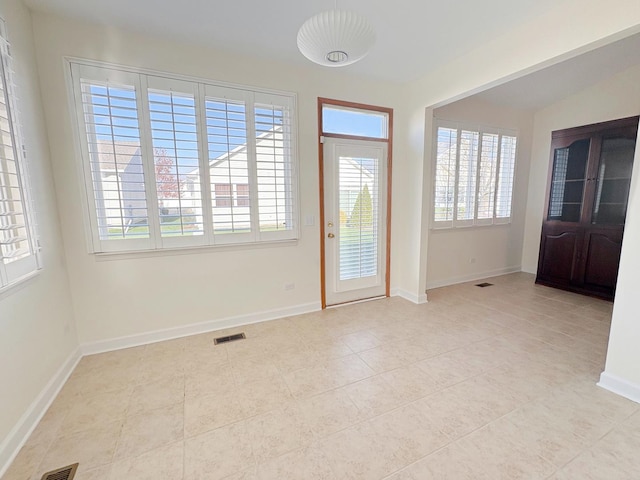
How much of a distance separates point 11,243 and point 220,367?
1595 millimetres

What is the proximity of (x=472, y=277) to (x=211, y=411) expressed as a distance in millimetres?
4448

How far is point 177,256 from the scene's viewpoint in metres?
2.78

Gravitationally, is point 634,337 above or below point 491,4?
below

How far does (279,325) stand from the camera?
10.3 ft

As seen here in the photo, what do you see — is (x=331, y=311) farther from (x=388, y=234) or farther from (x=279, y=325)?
(x=388, y=234)

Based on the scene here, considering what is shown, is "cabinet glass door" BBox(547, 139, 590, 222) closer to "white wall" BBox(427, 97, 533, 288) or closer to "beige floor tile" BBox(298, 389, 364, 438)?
"white wall" BBox(427, 97, 533, 288)

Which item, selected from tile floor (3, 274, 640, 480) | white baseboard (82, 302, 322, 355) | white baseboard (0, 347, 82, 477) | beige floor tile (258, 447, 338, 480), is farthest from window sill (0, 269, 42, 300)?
beige floor tile (258, 447, 338, 480)

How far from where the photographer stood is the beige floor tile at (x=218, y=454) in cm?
145

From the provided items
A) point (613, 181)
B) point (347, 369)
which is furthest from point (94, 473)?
point (613, 181)

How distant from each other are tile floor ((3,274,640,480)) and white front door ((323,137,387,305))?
2.65 ft

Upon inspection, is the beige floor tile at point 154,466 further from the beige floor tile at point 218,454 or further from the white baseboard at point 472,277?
the white baseboard at point 472,277

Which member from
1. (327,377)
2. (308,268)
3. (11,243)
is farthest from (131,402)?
(308,268)

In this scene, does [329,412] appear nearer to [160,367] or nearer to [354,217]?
[160,367]

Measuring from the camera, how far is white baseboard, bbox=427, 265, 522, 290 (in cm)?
448
